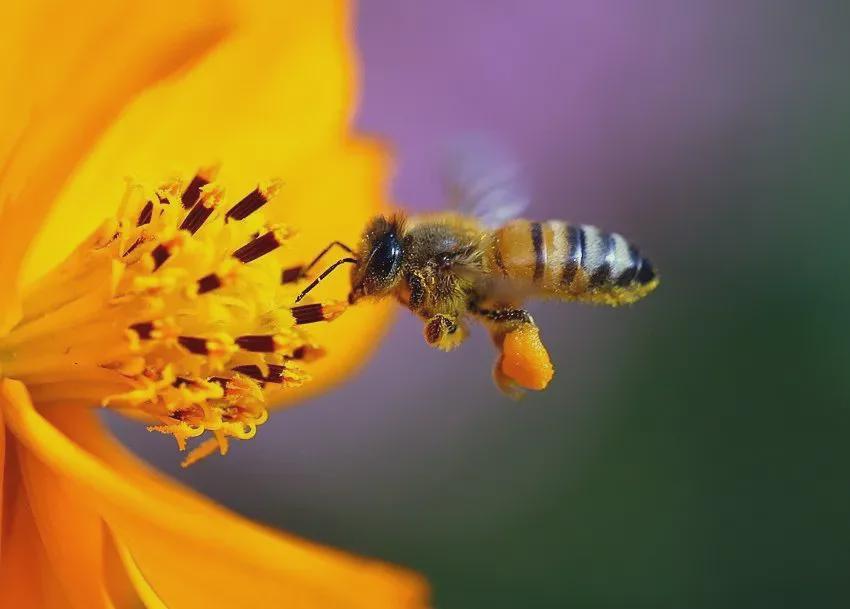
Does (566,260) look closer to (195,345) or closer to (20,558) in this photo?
(195,345)

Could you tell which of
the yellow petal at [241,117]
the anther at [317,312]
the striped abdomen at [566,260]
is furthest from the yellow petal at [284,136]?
the striped abdomen at [566,260]

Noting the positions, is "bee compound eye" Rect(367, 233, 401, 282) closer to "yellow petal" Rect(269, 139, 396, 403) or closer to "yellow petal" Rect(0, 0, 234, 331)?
"yellow petal" Rect(269, 139, 396, 403)

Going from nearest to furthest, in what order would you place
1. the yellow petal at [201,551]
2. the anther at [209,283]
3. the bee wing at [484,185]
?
the yellow petal at [201,551] < the anther at [209,283] < the bee wing at [484,185]

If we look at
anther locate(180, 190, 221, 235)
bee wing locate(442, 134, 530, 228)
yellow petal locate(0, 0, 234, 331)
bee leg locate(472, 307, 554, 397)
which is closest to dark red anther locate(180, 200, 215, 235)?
anther locate(180, 190, 221, 235)

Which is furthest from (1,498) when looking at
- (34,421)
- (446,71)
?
(446,71)

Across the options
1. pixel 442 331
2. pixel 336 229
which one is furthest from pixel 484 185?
pixel 442 331

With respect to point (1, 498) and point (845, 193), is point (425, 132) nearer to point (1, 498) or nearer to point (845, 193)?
point (845, 193)

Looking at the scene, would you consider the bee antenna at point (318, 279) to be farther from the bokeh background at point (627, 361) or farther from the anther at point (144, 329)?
the bokeh background at point (627, 361)
